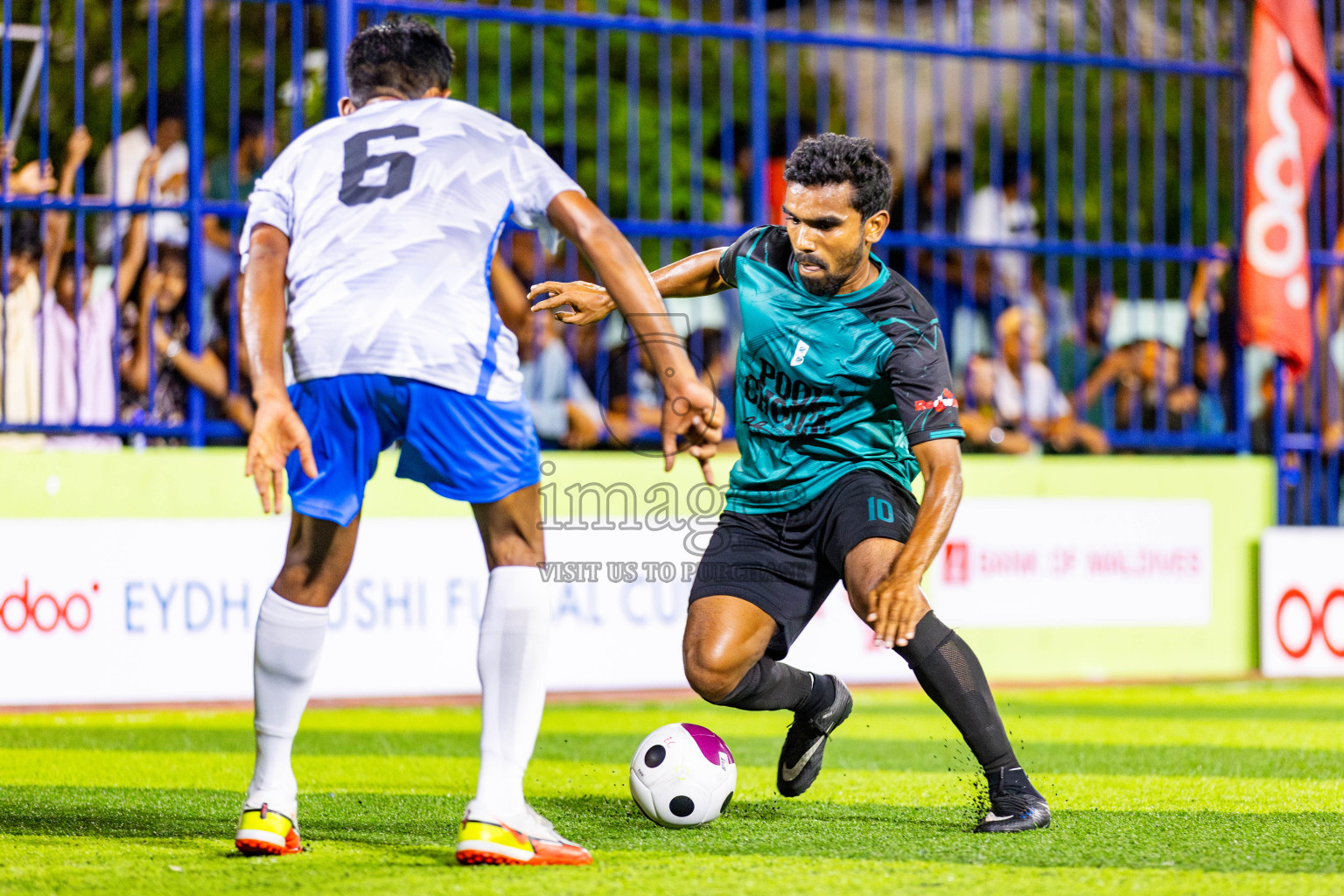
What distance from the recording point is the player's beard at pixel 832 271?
15.1ft

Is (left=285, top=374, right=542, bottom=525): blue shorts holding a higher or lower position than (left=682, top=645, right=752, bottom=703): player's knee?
higher

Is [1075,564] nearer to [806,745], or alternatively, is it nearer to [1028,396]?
[1028,396]

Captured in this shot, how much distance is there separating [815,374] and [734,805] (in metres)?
1.36

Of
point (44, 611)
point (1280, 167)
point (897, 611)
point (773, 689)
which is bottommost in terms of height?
point (44, 611)

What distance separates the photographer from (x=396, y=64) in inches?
159

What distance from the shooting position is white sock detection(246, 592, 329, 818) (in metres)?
3.95

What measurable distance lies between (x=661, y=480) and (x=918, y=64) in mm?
13028

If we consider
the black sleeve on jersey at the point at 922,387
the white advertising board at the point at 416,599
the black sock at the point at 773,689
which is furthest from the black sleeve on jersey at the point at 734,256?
the white advertising board at the point at 416,599

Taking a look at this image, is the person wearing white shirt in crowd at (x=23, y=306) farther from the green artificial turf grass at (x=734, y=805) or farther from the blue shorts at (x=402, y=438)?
the blue shorts at (x=402, y=438)

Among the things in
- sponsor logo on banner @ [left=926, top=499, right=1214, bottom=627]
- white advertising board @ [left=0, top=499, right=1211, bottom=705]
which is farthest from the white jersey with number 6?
sponsor logo on banner @ [left=926, top=499, right=1214, bottom=627]

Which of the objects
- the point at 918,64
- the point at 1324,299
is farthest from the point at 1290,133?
the point at 918,64

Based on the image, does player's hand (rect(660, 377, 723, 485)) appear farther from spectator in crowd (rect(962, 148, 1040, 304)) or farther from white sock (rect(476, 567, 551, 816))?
spectator in crowd (rect(962, 148, 1040, 304))

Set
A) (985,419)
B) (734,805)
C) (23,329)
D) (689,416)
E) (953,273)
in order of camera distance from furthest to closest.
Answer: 1. (953,273)
2. (985,419)
3. (23,329)
4. (734,805)
5. (689,416)

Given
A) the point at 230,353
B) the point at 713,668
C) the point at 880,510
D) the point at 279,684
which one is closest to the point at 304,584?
the point at 279,684
